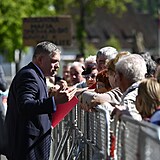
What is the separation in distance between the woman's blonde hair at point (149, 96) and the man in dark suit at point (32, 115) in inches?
59.3

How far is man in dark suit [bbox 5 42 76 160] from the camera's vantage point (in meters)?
8.01

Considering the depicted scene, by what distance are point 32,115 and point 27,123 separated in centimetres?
18

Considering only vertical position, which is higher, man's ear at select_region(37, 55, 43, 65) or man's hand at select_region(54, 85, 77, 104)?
man's ear at select_region(37, 55, 43, 65)

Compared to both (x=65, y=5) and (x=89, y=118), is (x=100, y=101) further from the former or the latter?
(x=65, y=5)

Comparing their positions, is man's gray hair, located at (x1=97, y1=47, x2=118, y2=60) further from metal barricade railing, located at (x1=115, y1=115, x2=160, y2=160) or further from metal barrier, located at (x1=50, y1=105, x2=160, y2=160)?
metal barricade railing, located at (x1=115, y1=115, x2=160, y2=160)

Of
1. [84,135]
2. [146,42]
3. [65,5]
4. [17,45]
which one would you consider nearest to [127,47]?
[146,42]

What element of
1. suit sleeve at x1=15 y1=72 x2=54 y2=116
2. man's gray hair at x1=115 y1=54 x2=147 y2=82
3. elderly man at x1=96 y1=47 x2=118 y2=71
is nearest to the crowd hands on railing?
man's gray hair at x1=115 y1=54 x2=147 y2=82

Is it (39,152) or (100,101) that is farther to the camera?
(39,152)

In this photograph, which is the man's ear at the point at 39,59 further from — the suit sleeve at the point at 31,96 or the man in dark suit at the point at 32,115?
the suit sleeve at the point at 31,96

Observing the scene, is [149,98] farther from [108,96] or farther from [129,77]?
[108,96]

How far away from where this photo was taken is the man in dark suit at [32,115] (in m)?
8.01

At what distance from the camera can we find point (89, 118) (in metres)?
8.38

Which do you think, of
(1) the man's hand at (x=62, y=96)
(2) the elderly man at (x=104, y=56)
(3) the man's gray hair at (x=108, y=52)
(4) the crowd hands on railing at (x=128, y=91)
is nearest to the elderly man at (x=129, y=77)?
(4) the crowd hands on railing at (x=128, y=91)

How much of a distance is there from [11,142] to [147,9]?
15501 cm
